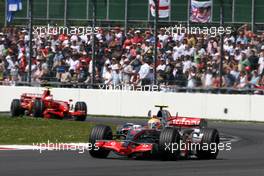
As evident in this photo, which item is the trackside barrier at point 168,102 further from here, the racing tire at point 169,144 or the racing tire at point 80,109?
the racing tire at point 169,144

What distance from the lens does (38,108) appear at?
105ft

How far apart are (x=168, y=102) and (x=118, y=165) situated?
16690mm

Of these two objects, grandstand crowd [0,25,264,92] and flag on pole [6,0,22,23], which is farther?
flag on pole [6,0,22,23]

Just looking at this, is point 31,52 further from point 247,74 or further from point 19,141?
point 19,141

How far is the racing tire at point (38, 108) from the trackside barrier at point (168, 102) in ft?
8.64

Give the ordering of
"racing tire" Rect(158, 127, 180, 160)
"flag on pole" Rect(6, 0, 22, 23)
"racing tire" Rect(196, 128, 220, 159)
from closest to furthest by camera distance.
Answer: "racing tire" Rect(158, 127, 180, 160), "racing tire" Rect(196, 128, 220, 159), "flag on pole" Rect(6, 0, 22, 23)

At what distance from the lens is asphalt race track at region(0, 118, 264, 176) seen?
1480 centimetres

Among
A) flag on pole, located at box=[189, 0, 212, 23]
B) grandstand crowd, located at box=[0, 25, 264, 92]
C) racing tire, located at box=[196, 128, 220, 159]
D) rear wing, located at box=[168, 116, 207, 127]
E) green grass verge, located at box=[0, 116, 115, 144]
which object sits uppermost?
flag on pole, located at box=[189, 0, 212, 23]

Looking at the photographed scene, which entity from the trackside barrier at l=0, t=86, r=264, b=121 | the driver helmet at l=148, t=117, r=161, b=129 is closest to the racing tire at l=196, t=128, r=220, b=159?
the driver helmet at l=148, t=117, r=161, b=129

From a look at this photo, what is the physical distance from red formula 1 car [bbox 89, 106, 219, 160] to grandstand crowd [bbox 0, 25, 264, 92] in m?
11.0

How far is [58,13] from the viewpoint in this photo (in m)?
35.7

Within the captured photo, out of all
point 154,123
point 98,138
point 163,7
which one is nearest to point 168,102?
point 163,7

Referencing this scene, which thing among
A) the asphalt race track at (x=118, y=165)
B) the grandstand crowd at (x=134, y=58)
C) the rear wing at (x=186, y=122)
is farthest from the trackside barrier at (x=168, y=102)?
the rear wing at (x=186, y=122)

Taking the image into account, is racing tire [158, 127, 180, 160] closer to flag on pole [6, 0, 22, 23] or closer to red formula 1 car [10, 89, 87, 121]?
red formula 1 car [10, 89, 87, 121]
